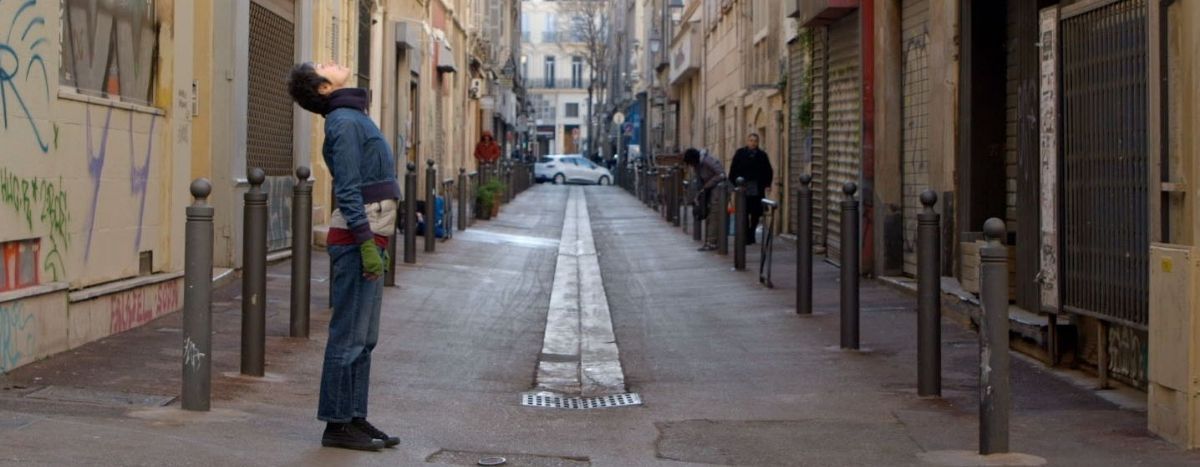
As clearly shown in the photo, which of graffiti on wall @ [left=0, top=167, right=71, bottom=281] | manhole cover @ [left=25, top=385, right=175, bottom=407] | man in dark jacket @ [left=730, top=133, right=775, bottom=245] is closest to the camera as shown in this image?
manhole cover @ [left=25, top=385, right=175, bottom=407]

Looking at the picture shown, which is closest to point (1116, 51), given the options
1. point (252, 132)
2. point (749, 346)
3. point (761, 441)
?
point (761, 441)

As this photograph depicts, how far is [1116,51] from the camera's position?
28.9ft

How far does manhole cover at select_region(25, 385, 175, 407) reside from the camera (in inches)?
310

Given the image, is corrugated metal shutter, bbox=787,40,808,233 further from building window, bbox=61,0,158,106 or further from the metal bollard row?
building window, bbox=61,0,158,106

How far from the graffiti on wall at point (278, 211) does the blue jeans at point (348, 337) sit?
30.1ft

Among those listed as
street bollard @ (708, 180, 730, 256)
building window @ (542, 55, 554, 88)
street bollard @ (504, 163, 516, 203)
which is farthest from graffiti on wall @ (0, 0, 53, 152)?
building window @ (542, 55, 554, 88)

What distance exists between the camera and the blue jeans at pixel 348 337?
23.7ft

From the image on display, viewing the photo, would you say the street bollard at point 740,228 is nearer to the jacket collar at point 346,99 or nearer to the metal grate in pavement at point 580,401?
the metal grate in pavement at point 580,401

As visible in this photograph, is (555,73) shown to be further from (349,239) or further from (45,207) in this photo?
(349,239)

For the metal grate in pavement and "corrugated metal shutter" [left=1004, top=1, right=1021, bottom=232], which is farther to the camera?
"corrugated metal shutter" [left=1004, top=1, right=1021, bottom=232]

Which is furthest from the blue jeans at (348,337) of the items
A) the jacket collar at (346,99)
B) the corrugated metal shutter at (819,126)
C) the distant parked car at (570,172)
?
the distant parked car at (570,172)

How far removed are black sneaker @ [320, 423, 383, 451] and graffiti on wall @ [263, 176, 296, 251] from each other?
9.27 m

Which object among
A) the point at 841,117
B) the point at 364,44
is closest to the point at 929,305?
the point at 841,117

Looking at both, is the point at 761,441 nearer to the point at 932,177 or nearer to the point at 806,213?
the point at 806,213
